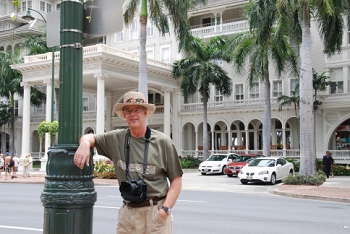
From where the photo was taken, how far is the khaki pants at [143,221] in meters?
4.00

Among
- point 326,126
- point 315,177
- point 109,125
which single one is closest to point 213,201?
point 315,177

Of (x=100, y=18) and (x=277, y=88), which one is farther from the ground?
(x=277, y=88)

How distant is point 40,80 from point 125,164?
36822mm

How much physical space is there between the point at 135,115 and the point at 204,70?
112ft

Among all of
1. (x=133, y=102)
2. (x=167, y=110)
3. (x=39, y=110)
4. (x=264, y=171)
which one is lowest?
(x=264, y=171)

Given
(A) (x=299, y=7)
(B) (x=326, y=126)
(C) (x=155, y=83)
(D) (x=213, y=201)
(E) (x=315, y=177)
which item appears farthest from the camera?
(C) (x=155, y=83)

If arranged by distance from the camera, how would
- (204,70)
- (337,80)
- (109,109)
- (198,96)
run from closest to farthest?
(204,70) → (337,80) → (198,96) → (109,109)

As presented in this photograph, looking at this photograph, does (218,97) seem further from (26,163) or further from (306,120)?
(306,120)

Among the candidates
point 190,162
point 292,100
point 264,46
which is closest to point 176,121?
point 190,162

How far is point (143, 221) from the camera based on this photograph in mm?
4062

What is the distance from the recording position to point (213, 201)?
15.6 meters

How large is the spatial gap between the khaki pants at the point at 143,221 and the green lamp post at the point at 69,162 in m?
0.32

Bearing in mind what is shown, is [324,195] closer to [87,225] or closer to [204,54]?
[87,225]

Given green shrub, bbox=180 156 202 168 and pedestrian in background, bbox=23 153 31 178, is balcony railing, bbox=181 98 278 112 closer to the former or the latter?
green shrub, bbox=180 156 202 168
